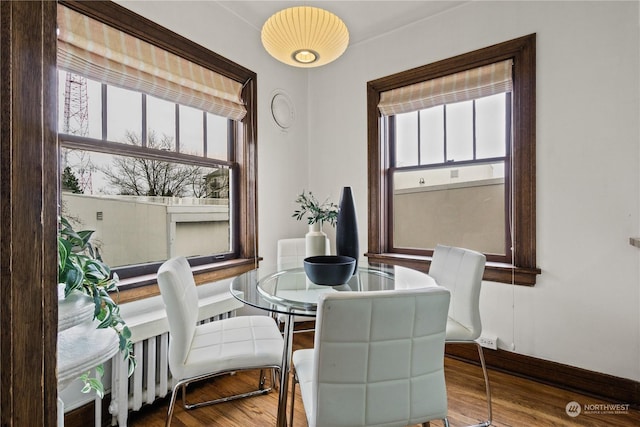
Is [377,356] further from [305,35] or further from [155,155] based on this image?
[155,155]

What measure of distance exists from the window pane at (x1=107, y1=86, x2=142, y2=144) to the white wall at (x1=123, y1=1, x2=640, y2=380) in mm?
518

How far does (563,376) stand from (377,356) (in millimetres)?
1857

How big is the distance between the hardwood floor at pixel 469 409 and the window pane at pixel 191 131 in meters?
1.66

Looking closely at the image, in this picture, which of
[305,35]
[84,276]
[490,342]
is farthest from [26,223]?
[490,342]

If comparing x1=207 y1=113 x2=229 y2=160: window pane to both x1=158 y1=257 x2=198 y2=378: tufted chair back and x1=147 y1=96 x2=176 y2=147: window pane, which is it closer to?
x1=147 y1=96 x2=176 y2=147: window pane

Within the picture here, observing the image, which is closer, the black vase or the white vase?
the black vase

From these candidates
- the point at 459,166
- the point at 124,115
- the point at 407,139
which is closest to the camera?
the point at 124,115

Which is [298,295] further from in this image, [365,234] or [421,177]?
[421,177]

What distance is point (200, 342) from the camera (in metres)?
1.54

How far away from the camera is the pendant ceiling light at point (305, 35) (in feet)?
4.91

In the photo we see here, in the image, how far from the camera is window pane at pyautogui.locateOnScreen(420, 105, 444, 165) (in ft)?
8.50

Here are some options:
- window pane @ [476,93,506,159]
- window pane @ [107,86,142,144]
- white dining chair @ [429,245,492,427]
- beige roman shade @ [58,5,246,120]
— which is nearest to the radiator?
window pane @ [107,86,142,144]

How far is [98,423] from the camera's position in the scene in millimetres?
1486

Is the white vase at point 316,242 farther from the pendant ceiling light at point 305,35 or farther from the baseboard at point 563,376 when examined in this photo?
the baseboard at point 563,376
